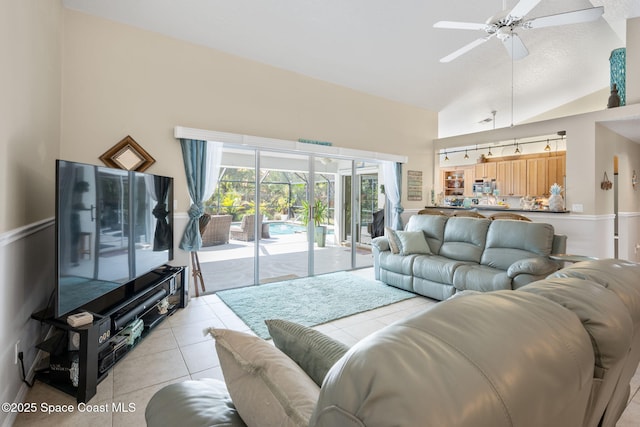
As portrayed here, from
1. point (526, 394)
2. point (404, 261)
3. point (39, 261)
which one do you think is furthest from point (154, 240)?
point (526, 394)

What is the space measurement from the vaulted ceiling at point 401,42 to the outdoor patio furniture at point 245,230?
2319 millimetres

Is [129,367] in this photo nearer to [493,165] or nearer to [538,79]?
[538,79]

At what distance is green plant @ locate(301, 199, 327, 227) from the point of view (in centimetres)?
516

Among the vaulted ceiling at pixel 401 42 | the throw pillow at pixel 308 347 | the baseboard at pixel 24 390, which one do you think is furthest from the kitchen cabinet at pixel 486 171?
the baseboard at pixel 24 390

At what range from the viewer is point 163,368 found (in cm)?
233

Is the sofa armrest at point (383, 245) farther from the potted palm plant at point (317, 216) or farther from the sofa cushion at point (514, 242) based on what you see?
the sofa cushion at point (514, 242)

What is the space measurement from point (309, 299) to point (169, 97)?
306 cm

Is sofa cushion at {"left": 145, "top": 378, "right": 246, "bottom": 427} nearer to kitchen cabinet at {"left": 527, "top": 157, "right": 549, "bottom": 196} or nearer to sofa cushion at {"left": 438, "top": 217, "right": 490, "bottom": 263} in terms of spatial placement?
sofa cushion at {"left": 438, "top": 217, "right": 490, "bottom": 263}

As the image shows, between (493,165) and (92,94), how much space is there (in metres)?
9.59

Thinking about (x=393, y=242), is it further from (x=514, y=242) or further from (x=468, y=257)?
(x=514, y=242)

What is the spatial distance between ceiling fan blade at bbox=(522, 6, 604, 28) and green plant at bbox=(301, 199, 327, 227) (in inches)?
138

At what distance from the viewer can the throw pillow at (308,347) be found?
35.5 inches

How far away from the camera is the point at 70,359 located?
2084 millimetres

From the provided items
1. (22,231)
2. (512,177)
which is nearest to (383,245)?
(22,231)
